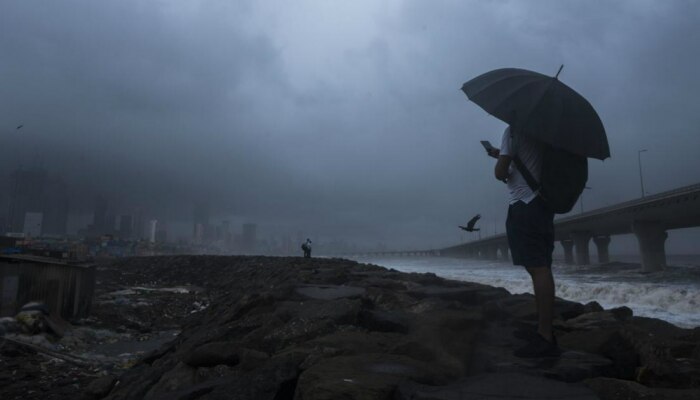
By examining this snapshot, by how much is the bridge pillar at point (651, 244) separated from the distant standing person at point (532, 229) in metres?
38.0

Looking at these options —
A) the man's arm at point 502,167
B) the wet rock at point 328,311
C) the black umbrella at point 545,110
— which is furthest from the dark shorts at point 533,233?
the wet rock at point 328,311

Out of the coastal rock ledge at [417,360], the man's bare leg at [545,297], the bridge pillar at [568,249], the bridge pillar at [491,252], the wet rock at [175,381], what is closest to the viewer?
the coastal rock ledge at [417,360]

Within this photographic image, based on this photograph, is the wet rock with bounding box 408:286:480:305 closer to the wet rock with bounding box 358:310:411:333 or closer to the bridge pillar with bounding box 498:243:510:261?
the wet rock with bounding box 358:310:411:333

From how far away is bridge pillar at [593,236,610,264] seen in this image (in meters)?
54.5

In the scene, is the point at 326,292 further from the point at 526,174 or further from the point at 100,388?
the point at 526,174

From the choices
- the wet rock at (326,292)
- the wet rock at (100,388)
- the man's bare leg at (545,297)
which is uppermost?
the man's bare leg at (545,297)

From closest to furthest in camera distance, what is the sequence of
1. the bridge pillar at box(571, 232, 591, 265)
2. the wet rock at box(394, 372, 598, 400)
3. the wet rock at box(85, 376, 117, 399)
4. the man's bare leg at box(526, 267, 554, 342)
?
the wet rock at box(394, 372, 598, 400), the man's bare leg at box(526, 267, 554, 342), the wet rock at box(85, 376, 117, 399), the bridge pillar at box(571, 232, 591, 265)

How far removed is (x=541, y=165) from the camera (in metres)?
2.93

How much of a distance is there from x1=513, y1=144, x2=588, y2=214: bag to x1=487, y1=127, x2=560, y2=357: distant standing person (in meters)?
0.04

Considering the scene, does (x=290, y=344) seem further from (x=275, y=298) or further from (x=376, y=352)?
(x=275, y=298)

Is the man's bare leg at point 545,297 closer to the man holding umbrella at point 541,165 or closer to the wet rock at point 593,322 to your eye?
the man holding umbrella at point 541,165

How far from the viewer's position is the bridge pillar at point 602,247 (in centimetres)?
5453

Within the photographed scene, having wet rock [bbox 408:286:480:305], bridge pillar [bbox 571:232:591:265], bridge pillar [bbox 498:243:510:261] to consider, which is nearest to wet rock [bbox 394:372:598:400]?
wet rock [bbox 408:286:480:305]

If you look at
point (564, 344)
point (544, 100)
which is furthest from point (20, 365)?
point (544, 100)
